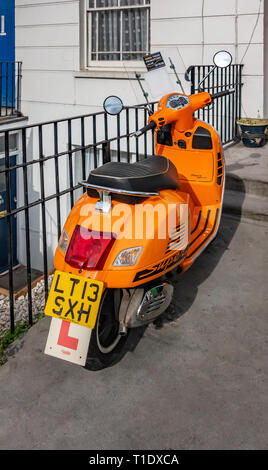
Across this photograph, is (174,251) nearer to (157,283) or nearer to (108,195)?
(157,283)

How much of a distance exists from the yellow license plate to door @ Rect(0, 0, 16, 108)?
8.15 metres

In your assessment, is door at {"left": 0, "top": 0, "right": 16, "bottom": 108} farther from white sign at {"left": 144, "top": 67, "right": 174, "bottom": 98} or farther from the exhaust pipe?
the exhaust pipe

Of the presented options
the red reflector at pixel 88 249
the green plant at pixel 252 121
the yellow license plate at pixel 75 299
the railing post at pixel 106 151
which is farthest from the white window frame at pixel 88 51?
the yellow license plate at pixel 75 299

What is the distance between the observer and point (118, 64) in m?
8.62

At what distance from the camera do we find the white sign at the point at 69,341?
2.39 metres

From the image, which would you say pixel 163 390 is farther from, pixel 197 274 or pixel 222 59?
pixel 222 59

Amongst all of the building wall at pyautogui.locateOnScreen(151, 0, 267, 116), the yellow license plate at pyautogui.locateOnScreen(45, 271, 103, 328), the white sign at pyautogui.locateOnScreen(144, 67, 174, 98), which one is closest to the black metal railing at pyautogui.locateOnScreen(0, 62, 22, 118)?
the building wall at pyautogui.locateOnScreen(151, 0, 267, 116)

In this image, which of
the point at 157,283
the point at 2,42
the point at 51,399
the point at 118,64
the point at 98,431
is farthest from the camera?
the point at 2,42

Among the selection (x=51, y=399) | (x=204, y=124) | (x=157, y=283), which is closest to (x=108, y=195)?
(x=157, y=283)

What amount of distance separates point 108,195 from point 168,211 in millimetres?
374

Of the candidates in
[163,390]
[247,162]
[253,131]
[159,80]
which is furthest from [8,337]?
[253,131]

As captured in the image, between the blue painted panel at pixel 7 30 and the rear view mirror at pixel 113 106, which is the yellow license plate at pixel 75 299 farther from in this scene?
the blue painted panel at pixel 7 30

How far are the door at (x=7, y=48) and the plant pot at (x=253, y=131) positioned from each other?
5.30m

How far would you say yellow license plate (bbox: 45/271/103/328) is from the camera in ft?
7.78
